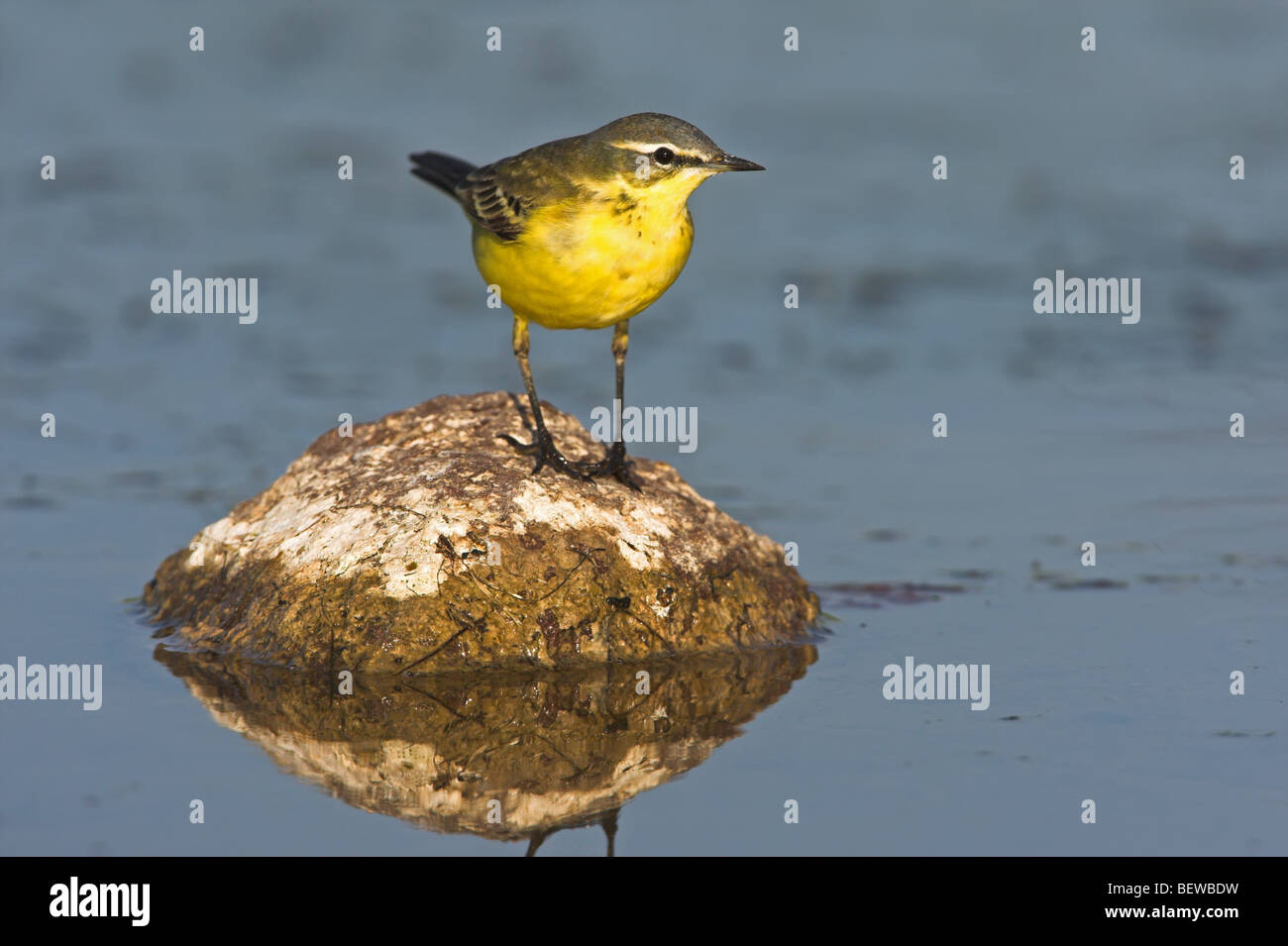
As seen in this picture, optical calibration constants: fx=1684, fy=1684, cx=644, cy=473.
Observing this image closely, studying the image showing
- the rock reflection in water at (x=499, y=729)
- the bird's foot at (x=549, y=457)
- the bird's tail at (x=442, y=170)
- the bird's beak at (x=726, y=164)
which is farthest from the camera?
the bird's tail at (x=442, y=170)

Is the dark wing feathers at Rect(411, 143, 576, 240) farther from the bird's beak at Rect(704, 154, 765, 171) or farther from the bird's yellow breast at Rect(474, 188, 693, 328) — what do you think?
the bird's beak at Rect(704, 154, 765, 171)

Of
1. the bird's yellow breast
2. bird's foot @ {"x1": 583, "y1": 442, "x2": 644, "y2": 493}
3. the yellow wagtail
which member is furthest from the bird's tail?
bird's foot @ {"x1": 583, "y1": 442, "x2": 644, "y2": 493}

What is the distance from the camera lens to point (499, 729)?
6438 millimetres

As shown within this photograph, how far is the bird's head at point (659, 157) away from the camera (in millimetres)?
7359

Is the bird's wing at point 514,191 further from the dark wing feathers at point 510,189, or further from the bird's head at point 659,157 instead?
the bird's head at point 659,157

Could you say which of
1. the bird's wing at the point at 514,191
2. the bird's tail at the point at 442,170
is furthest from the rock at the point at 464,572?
the bird's tail at the point at 442,170

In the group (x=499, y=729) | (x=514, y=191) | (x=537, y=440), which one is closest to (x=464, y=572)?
(x=499, y=729)

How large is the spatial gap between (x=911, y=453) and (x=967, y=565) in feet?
6.01

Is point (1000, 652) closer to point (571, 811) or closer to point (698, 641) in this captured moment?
point (698, 641)

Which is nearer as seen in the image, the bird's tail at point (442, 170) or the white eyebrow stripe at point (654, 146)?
the white eyebrow stripe at point (654, 146)

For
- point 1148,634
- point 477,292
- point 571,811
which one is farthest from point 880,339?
point 571,811

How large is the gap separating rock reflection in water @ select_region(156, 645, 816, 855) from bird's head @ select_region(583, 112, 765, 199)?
209cm

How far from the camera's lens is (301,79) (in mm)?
17469

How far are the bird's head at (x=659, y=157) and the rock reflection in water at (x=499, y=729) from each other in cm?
209
